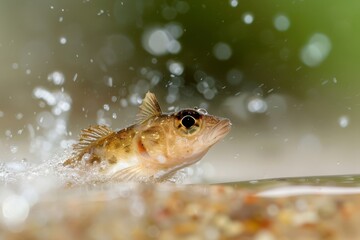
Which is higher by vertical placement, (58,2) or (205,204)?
(58,2)

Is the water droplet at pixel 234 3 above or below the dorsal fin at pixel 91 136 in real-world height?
above

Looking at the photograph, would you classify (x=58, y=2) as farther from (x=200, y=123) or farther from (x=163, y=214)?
(x=163, y=214)

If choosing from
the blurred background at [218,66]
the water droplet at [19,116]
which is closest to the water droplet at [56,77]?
the blurred background at [218,66]

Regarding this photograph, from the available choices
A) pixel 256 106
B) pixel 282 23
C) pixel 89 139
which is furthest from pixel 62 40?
pixel 89 139

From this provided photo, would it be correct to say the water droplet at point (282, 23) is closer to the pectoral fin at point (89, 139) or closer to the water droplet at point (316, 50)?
the water droplet at point (316, 50)

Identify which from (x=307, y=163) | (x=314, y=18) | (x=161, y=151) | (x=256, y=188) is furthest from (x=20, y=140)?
(x=256, y=188)

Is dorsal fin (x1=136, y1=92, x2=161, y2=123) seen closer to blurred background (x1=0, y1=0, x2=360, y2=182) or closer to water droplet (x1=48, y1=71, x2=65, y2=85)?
blurred background (x1=0, y1=0, x2=360, y2=182)

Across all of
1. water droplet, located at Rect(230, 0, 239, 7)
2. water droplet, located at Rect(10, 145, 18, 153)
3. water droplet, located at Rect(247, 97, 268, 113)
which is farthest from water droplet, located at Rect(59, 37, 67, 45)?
water droplet, located at Rect(247, 97, 268, 113)

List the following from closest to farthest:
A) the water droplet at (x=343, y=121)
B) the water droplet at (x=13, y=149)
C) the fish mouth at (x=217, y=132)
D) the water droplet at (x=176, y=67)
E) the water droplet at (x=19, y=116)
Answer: the fish mouth at (x=217, y=132) < the water droplet at (x=13, y=149) < the water droplet at (x=19, y=116) < the water droplet at (x=176, y=67) < the water droplet at (x=343, y=121)
